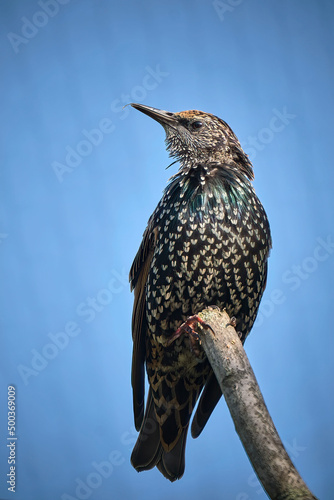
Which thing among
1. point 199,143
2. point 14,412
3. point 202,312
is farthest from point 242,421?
point 14,412

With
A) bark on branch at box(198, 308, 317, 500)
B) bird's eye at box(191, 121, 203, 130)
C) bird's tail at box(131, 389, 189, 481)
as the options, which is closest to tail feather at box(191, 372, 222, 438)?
bird's tail at box(131, 389, 189, 481)

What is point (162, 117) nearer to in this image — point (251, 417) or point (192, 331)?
point (192, 331)

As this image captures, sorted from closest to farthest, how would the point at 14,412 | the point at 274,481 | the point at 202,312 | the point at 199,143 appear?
the point at 274,481
the point at 202,312
the point at 199,143
the point at 14,412

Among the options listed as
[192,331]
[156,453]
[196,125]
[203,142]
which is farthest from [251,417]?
[196,125]

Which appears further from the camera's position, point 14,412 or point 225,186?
point 14,412

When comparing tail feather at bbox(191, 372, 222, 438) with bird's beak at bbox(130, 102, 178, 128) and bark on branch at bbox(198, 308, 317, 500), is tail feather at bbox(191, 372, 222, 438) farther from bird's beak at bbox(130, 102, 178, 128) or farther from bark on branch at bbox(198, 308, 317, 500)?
bird's beak at bbox(130, 102, 178, 128)

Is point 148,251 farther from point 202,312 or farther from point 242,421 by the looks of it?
point 242,421

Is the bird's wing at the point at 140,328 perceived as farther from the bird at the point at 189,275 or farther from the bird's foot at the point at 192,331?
the bird's foot at the point at 192,331

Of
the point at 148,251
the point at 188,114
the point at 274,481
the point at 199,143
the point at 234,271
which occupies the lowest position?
the point at 274,481
